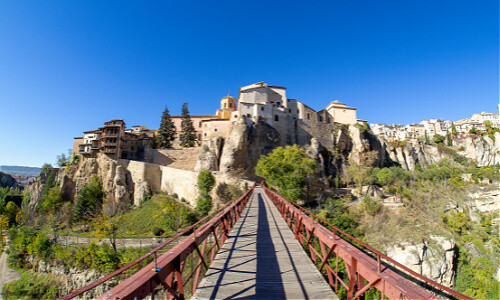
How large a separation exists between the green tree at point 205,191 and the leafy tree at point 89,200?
48.7ft

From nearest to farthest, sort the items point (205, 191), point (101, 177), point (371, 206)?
point (371, 206) → point (205, 191) → point (101, 177)

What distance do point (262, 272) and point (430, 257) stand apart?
1573 centimetres

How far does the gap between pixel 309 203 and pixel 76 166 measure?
34528 mm

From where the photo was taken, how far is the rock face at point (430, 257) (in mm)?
13430

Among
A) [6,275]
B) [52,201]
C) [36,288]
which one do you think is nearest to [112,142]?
[52,201]

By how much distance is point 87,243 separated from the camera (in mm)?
19906

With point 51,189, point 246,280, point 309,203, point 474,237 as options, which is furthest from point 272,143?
point 51,189

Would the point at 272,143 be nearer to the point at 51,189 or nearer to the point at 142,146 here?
the point at 142,146

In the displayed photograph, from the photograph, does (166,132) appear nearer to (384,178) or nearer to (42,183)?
(42,183)

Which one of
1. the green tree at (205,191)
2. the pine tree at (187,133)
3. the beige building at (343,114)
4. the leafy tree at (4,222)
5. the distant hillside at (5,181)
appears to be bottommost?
the leafy tree at (4,222)

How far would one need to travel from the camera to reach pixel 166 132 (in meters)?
40.6

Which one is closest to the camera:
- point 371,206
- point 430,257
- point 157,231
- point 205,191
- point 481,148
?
point 430,257

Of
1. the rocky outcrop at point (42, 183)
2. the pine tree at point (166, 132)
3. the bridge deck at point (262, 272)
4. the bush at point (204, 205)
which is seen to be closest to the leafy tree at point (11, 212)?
the rocky outcrop at point (42, 183)

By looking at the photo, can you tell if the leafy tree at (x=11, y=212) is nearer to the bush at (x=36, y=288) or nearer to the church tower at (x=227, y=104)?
the bush at (x=36, y=288)
